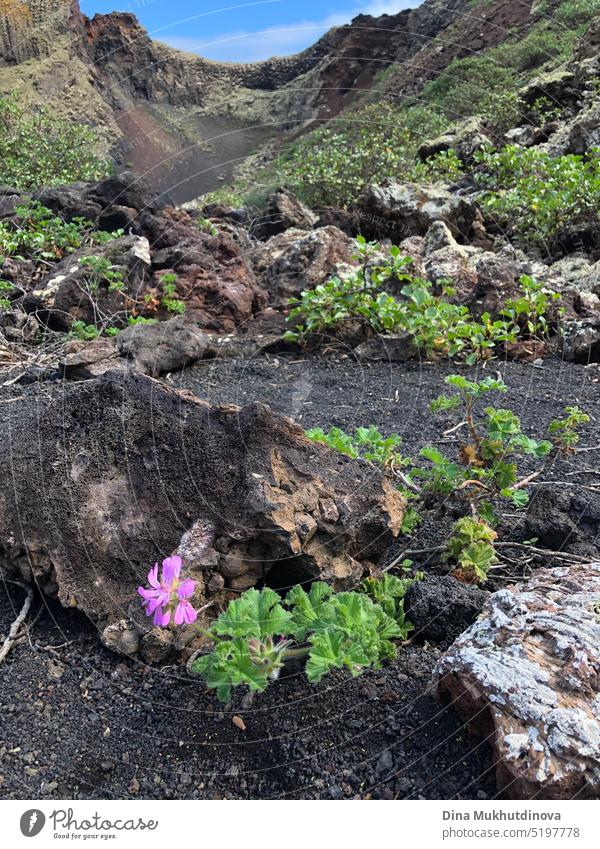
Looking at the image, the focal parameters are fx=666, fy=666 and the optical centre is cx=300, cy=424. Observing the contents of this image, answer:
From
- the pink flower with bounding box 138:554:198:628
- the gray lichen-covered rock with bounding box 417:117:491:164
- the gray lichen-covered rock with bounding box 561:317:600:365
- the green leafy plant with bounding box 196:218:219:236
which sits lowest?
the gray lichen-covered rock with bounding box 561:317:600:365

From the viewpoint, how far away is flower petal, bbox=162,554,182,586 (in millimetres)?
1528

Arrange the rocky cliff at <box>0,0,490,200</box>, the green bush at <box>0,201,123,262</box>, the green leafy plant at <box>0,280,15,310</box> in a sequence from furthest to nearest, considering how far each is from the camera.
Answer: the rocky cliff at <box>0,0,490,200</box> → the green bush at <box>0,201,123,262</box> → the green leafy plant at <box>0,280,15,310</box>

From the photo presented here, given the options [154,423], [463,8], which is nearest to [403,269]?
[154,423]

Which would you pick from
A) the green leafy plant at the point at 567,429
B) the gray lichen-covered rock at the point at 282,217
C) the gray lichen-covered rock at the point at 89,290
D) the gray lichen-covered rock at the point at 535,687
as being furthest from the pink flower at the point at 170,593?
the gray lichen-covered rock at the point at 282,217

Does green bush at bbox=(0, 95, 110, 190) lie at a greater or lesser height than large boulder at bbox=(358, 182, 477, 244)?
greater

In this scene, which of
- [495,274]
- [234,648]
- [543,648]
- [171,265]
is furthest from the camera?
[171,265]

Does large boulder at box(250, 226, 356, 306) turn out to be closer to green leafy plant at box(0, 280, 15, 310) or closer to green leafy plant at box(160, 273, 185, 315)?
green leafy plant at box(160, 273, 185, 315)

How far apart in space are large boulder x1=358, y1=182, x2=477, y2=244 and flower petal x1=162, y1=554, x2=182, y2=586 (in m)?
7.34

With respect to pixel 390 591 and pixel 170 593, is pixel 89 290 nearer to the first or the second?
pixel 390 591

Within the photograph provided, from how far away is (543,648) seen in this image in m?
1.65

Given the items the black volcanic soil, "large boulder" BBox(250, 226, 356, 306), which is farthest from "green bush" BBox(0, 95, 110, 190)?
the black volcanic soil

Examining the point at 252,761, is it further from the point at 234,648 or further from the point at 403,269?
the point at 403,269

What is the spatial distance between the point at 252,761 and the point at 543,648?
0.78m
